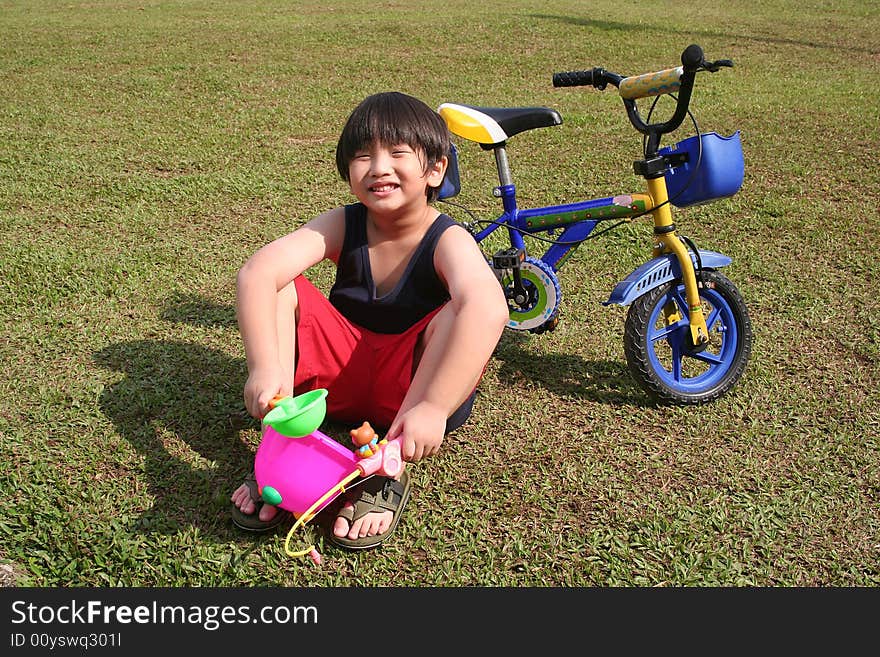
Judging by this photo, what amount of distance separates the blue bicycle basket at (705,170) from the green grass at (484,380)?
2.54 feet

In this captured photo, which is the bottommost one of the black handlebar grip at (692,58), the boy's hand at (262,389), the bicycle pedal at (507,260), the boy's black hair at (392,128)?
the boy's hand at (262,389)

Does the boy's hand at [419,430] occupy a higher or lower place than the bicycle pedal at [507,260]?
lower

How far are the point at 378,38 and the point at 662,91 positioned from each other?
8842 millimetres

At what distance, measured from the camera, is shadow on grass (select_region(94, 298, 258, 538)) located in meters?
2.40

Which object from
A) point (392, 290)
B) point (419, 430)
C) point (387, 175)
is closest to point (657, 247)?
point (392, 290)

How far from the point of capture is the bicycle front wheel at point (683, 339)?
278 centimetres

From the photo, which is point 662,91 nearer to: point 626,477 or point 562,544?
point 626,477

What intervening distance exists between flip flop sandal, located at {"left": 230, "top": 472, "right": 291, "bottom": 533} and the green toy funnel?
363mm

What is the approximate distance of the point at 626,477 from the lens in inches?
103

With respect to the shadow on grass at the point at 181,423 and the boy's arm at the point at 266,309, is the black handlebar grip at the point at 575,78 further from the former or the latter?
the shadow on grass at the point at 181,423

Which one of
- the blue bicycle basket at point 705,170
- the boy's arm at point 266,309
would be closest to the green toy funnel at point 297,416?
the boy's arm at point 266,309

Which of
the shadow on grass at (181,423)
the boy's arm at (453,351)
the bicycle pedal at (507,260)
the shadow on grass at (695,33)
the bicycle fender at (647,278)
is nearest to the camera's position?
the boy's arm at (453,351)

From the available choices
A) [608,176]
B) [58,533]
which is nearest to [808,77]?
[608,176]

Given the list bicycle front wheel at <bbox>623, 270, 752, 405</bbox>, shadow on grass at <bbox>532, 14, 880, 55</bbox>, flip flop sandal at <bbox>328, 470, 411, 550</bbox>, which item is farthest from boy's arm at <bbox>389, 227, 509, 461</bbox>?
shadow on grass at <bbox>532, 14, 880, 55</bbox>
